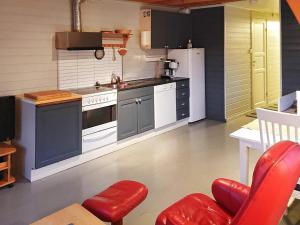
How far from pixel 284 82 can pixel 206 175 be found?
2.52m

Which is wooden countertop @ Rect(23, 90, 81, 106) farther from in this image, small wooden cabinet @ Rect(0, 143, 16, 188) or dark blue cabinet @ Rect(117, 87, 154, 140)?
dark blue cabinet @ Rect(117, 87, 154, 140)

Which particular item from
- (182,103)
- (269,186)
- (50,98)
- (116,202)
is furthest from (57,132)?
(269,186)

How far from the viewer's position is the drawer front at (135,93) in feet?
15.5

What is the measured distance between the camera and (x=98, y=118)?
4457 millimetres

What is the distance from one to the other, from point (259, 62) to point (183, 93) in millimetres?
2599

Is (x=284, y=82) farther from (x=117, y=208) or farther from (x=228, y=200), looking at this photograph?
(x=117, y=208)

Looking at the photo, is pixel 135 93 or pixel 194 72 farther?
pixel 194 72

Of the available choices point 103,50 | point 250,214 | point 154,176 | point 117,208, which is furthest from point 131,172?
point 250,214

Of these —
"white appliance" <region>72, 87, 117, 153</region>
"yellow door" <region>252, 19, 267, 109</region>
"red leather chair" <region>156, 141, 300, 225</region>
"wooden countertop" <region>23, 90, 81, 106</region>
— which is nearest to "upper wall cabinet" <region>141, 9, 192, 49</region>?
"white appliance" <region>72, 87, 117, 153</region>

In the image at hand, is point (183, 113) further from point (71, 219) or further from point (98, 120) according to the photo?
point (71, 219)

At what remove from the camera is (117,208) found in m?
2.09

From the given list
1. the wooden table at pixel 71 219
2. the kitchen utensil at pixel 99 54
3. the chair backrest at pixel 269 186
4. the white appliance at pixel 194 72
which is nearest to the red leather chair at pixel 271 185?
the chair backrest at pixel 269 186

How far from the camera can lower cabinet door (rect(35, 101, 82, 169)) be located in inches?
143

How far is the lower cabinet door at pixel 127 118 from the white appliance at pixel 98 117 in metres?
0.12
